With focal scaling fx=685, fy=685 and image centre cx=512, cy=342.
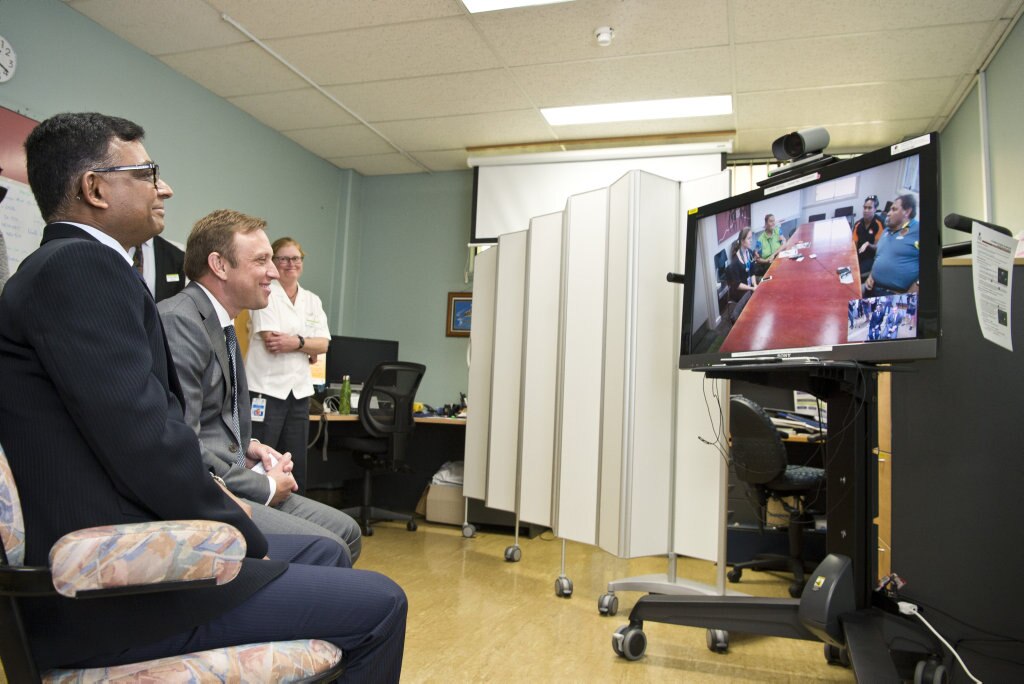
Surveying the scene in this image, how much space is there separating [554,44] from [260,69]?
1831 mm

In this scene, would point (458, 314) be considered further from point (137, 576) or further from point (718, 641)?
point (137, 576)

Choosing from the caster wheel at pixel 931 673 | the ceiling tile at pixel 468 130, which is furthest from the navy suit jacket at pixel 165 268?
the caster wheel at pixel 931 673

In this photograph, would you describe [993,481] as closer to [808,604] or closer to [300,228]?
[808,604]

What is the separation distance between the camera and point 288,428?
3.19 meters

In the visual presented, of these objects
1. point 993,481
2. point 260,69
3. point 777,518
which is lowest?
point 777,518

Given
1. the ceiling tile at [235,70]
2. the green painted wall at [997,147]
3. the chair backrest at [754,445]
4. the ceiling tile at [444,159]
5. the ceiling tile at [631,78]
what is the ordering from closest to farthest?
the chair backrest at [754,445]
the green painted wall at [997,147]
the ceiling tile at [631,78]
the ceiling tile at [235,70]
the ceiling tile at [444,159]

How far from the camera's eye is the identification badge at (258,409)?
2938 millimetres

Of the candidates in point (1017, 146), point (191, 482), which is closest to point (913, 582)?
point (191, 482)

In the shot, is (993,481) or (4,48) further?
(4,48)

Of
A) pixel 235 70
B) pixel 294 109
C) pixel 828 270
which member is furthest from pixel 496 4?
pixel 828 270

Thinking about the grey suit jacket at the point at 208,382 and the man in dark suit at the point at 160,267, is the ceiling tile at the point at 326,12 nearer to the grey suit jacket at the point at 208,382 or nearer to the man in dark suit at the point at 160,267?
the man in dark suit at the point at 160,267

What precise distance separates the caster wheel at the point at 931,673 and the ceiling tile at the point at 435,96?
3.58 metres

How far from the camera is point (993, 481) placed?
1890mm

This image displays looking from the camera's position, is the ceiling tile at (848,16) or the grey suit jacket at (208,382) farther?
the ceiling tile at (848,16)
